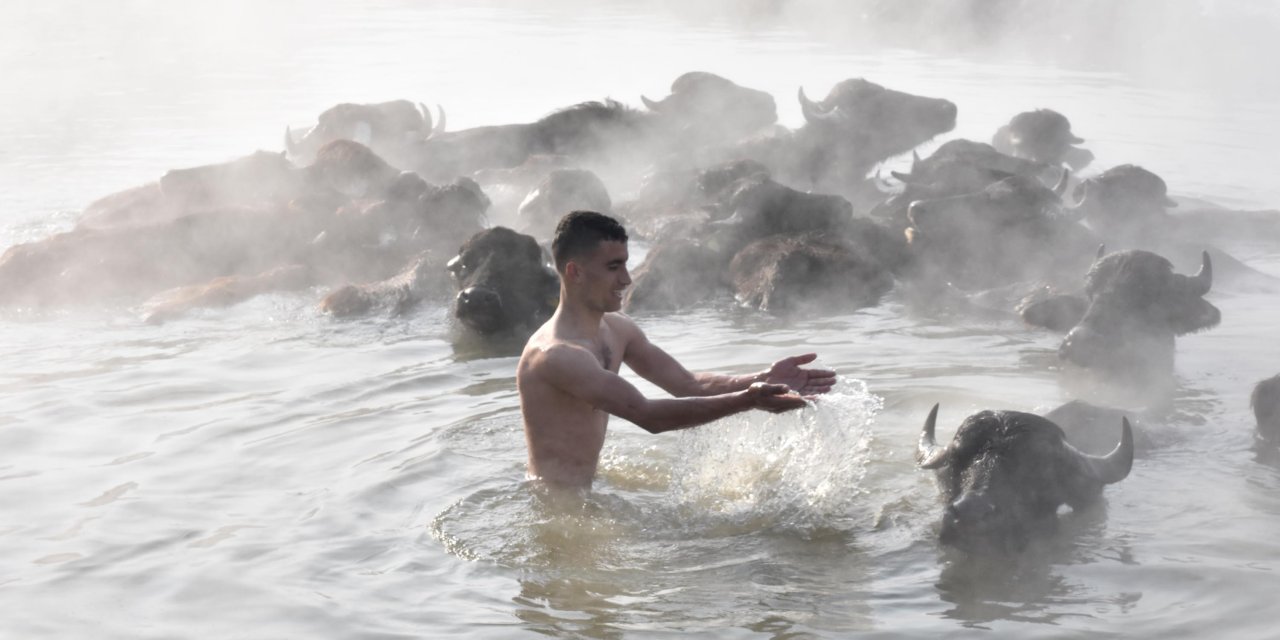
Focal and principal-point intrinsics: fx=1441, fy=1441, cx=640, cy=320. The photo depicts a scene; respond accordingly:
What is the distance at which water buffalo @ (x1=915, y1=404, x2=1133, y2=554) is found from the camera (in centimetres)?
632

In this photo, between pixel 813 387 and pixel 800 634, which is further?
pixel 813 387

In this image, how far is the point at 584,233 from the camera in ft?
21.9

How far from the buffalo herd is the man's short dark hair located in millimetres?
4054

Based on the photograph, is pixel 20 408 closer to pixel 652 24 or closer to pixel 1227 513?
pixel 1227 513

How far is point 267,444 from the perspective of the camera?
851cm

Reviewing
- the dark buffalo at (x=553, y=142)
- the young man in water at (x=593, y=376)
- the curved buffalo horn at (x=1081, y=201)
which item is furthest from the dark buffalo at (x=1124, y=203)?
the young man in water at (x=593, y=376)

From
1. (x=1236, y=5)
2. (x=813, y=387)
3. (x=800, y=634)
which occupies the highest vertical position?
(x=1236, y=5)

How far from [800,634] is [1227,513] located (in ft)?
8.42

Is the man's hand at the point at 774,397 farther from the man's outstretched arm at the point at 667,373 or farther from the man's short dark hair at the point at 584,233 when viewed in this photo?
the man's short dark hair at the point at 584,233

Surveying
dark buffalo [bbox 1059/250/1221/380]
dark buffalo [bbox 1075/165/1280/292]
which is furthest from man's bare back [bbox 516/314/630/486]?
dark buffalo [bbox 1075/165/1280/292]

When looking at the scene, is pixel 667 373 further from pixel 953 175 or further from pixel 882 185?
pixel 882 185

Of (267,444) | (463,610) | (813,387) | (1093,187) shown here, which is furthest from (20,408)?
(1093,187)

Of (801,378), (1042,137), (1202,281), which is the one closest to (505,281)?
(1202,281)

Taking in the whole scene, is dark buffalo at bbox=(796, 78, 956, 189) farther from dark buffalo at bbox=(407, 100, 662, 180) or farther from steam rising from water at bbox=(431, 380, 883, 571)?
steam rising from water at bbox=(431, 380, 883, 571)
